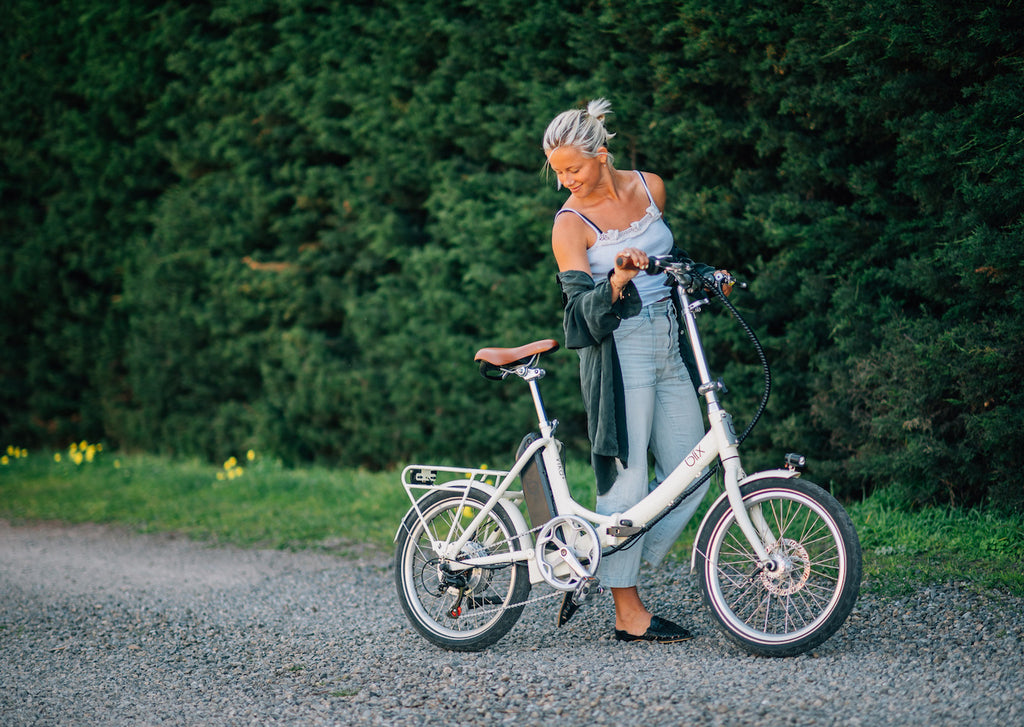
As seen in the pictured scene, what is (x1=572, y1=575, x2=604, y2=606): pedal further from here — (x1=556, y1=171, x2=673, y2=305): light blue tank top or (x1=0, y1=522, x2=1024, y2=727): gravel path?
(x1=556, y1=171, x2=673, y2=305): light blue tank top

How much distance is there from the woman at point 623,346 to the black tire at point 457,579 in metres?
0.25

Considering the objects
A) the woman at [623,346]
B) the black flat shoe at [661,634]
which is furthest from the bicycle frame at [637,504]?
the black flat shoe at [661,634]

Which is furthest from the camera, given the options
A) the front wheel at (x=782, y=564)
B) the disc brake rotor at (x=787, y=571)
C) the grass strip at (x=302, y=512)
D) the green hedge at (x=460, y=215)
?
the green hedge at (x=460, y=215)

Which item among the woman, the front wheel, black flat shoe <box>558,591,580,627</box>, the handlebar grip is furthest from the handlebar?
black flat shoe <box>558,591,580,627</box>

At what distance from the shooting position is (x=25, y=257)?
389 inches

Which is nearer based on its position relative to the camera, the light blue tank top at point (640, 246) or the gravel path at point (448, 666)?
the gravel path at point (448, 666)

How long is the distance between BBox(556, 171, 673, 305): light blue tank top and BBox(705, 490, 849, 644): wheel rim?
0.89 meters

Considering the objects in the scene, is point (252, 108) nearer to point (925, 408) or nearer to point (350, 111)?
point (350, 111)

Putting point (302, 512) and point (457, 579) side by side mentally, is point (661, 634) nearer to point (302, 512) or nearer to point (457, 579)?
point (457, 579)

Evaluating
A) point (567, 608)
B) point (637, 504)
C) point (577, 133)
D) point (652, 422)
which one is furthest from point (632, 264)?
point (567, 608)

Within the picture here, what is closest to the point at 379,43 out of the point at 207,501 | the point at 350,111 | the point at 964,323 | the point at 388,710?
the point at 350,111

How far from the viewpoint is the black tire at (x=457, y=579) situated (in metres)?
4.07

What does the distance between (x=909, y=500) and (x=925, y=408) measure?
20.2 inches

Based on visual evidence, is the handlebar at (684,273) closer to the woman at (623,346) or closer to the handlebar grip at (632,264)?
the handlebar grip at (632,264)
